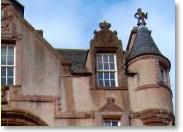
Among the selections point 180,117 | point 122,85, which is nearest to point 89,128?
point 180,117

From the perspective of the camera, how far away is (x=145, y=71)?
56.1 ft

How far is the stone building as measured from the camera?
16266mm

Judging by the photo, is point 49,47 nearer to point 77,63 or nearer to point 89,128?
point 77,63

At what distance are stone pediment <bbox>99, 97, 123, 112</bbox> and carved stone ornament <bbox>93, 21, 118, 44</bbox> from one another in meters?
1.67

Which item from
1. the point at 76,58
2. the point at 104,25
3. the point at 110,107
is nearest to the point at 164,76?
the point at 110,107

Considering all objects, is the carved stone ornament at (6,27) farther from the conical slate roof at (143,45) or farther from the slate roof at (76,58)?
the conical slate roof at (143,45)

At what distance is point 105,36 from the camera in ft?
57.9

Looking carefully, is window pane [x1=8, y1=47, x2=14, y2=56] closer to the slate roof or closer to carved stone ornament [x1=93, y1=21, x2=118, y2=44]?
the slate roof

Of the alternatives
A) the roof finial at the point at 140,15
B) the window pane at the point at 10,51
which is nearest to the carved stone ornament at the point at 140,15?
the roof finial at the point at 140,15

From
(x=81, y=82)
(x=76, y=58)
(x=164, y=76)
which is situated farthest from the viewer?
(x=76, y=58)

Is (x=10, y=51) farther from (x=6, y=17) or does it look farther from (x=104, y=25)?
(x=104, y=25)

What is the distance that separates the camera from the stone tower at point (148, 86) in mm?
16359

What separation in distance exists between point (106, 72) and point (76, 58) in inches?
72.0

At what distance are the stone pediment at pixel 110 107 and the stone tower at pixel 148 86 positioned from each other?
0.33 metres
